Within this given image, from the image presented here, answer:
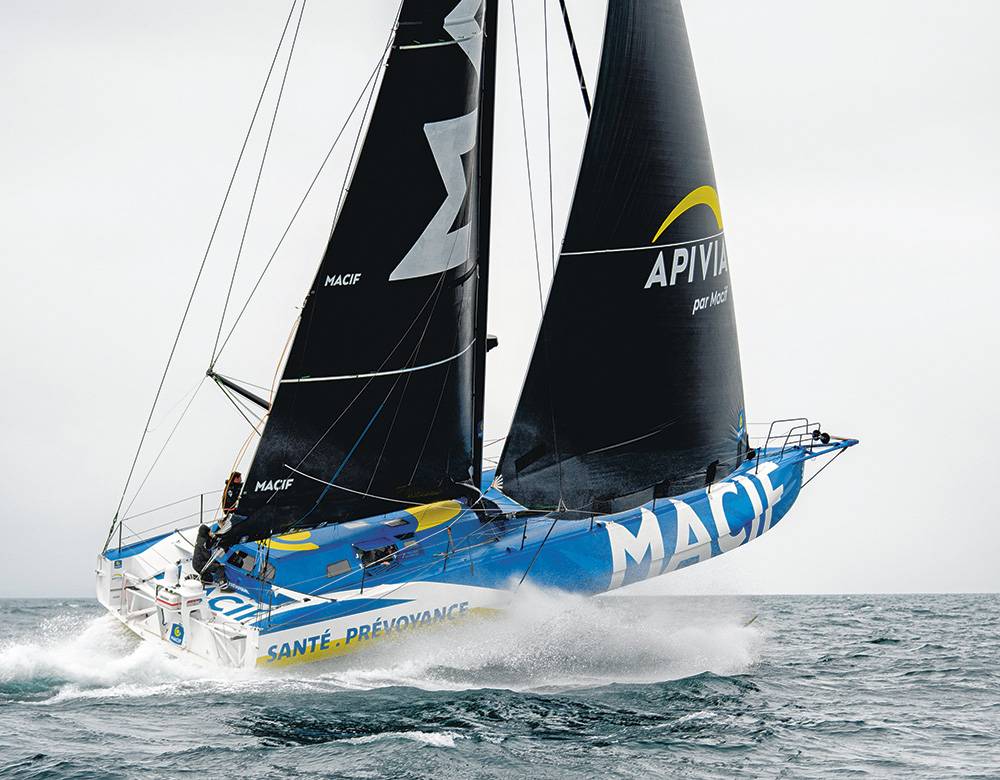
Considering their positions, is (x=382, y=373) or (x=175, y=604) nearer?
(x=175, y=604)

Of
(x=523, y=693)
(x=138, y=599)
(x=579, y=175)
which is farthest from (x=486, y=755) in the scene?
(x=579, y=175)

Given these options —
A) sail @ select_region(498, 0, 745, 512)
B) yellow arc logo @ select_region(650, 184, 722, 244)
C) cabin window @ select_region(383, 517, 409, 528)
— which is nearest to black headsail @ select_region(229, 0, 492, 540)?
cabin window @ select_region(383, 517, 409, 528)

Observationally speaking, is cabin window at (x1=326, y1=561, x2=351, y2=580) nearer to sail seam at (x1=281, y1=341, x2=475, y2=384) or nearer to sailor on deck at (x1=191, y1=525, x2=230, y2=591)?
sailor on deck at (x1=191, y1=525, x2=230, y2=591)

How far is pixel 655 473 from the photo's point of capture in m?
11.4

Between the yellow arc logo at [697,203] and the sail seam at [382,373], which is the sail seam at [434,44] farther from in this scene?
the sail seam at [382,373]

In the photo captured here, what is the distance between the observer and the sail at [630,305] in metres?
10.9

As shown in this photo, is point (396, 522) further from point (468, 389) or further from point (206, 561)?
point (206, 561)

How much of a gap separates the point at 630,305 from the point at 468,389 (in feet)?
6.71

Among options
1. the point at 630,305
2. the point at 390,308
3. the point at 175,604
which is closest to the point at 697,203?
the point at 630,305

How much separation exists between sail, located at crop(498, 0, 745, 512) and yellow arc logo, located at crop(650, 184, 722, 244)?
0.02m

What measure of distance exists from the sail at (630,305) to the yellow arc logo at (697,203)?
21 mm

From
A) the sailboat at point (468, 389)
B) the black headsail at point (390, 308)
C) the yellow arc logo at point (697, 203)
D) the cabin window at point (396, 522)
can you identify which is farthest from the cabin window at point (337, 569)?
the yellow arc logo at point (697, 203)

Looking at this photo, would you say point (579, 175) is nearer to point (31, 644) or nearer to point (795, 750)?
point (795, 750)

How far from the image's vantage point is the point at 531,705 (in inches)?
345
